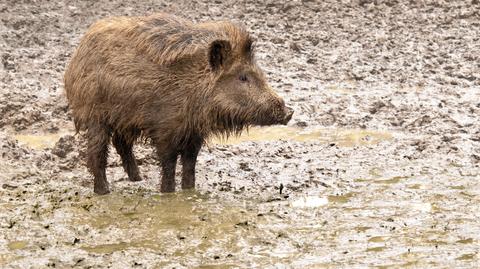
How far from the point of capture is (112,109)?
7.54m

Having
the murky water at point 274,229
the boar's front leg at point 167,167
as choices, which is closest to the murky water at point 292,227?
the murky water at point 274,229

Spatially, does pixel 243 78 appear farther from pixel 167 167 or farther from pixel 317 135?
pixel 317 135

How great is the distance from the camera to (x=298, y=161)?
340 inches

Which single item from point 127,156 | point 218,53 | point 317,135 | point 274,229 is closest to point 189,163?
point 127,156

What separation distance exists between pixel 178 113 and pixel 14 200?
58.8 inches

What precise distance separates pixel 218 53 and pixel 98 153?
132 cm

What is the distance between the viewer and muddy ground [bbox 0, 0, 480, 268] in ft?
20.5

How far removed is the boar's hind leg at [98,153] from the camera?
7684 mm

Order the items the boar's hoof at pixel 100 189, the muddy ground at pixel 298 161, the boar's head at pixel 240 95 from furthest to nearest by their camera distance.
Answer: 1. the boar's hoof at pixel 100 189
2. the boar's head at pixel 240 95
3. the muddy ground at pixel 298 161

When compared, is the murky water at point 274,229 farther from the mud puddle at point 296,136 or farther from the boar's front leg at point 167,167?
the mud puddle at point 296,136

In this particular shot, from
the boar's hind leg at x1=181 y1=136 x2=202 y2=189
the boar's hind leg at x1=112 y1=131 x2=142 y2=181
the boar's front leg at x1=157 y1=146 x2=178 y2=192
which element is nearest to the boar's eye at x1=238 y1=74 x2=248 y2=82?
the boar's hind leg at x1=181 y1=136 x2=202 y2=189

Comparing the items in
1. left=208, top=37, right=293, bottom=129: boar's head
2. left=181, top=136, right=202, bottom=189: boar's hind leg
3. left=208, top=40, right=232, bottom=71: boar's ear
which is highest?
left=208, top=40, right=232, bottom=71: boar's ear

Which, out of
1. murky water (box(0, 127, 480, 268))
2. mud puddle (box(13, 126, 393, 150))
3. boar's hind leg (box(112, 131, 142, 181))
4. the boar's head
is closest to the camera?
murky water (box(0, 127, 480, 268))

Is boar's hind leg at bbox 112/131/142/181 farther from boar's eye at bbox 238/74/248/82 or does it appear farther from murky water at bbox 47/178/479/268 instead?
boar's eye at bbox 238/74/248/82
